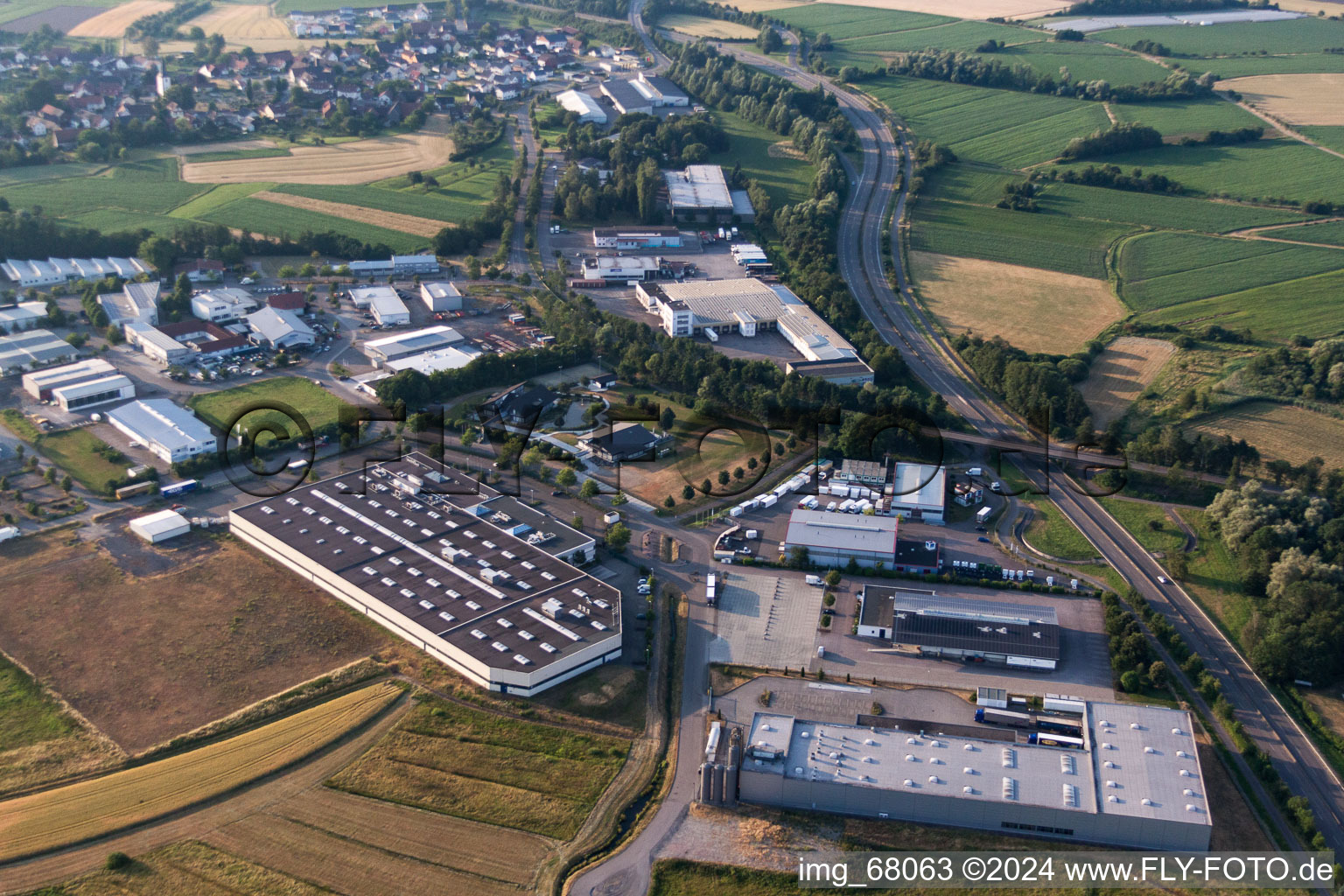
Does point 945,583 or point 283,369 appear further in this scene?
point 283,369

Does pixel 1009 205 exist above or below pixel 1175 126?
below

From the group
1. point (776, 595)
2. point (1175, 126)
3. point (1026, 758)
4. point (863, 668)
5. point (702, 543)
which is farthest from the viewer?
point (1175, 126)

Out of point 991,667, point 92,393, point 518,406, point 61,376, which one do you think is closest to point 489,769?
point 991,667

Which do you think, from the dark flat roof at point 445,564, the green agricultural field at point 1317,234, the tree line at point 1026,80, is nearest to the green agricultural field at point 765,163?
the tree line at point 1026,80

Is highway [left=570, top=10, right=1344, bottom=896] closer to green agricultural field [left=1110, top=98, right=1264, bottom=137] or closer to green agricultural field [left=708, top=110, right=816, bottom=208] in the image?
green agricultural field [left=708, top=110, right=816, bottom=208]

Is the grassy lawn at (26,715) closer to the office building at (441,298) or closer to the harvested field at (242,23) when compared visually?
the office building at (441,298)

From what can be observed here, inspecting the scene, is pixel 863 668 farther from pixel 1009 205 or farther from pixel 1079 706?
pixel 1009 205

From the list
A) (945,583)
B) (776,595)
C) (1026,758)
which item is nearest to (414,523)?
(776,595)
